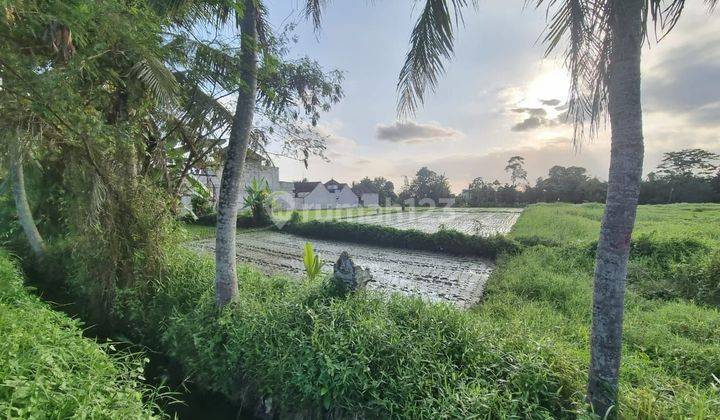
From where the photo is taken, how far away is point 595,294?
2428 millimetres

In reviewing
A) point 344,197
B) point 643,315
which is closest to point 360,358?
point 643,315

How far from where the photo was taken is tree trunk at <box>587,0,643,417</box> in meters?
2.18

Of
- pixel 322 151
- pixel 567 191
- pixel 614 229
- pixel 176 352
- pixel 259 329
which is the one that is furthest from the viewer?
pixel 567 191

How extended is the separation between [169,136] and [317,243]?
26.8 ft

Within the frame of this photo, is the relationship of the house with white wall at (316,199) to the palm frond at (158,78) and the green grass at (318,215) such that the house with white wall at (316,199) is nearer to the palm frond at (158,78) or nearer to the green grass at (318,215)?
the green grass at (318,215)

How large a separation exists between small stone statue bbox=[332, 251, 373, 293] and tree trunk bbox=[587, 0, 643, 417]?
2.73 meters

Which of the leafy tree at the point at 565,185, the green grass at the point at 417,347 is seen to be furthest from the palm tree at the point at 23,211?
the leafy tree at the point at 565,185

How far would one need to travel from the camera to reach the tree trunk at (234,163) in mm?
4266

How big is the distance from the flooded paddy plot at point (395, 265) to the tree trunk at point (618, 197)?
3.27 metres

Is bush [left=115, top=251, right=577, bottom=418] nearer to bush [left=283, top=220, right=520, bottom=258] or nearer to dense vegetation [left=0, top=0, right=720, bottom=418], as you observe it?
dense vegetation [left=0, top=0, right=720, bottom=418]

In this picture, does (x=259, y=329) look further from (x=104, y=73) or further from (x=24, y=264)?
(x=24, y=264)

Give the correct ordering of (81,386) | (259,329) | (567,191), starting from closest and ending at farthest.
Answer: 1. (81,386)
2. (259,329)
3. (567,191)

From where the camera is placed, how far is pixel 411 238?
12109 millimetres

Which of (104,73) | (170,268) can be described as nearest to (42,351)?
(170,268)
